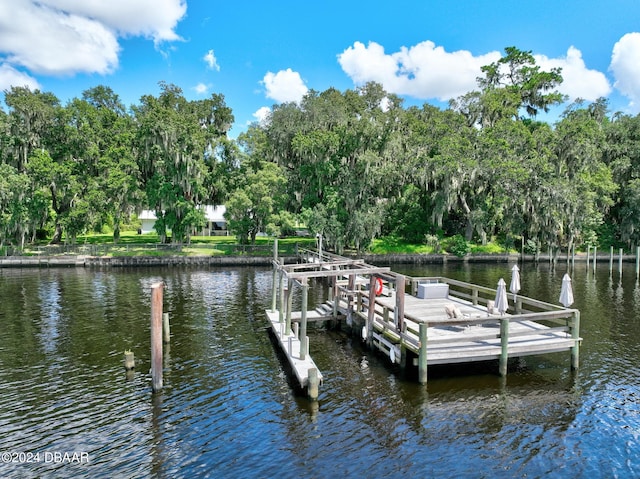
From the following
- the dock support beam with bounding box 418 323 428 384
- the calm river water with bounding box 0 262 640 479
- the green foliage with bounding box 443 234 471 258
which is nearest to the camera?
the calm river water with bounding box 0 262 640 479

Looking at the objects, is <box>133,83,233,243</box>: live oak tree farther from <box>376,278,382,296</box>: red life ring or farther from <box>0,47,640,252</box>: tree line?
<box>376,278,382,296</box>: red life ring

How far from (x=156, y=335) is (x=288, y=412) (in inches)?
172

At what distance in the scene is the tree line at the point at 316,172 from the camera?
46.4 metres

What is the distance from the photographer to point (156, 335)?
508 inches

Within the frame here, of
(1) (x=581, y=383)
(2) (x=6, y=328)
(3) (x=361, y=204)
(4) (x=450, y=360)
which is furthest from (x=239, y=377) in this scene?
(3) (x=361, y=204)

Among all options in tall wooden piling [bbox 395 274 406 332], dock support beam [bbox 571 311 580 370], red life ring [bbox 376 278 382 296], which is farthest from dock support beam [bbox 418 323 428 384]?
red life ring [bbox 376 278 382 296]

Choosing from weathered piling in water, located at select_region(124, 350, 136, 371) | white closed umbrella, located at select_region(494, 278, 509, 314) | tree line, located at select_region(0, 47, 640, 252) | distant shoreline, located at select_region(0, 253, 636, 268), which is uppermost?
tree line, located at select_region(0, 47, 640, 252)

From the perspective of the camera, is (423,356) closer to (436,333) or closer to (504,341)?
(436,333)

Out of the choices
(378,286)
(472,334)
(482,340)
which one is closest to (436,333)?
(472,334)

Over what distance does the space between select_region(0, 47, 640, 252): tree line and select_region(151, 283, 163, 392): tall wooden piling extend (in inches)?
1275

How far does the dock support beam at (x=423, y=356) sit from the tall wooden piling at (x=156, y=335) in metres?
7.65

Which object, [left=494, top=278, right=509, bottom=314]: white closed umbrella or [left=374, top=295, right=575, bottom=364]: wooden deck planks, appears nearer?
[left=374, top=295, right=575, bottom=364]: wooden deck planks

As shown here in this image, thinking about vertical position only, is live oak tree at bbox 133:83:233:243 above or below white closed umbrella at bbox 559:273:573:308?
above

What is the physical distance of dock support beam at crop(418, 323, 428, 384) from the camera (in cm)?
1331
